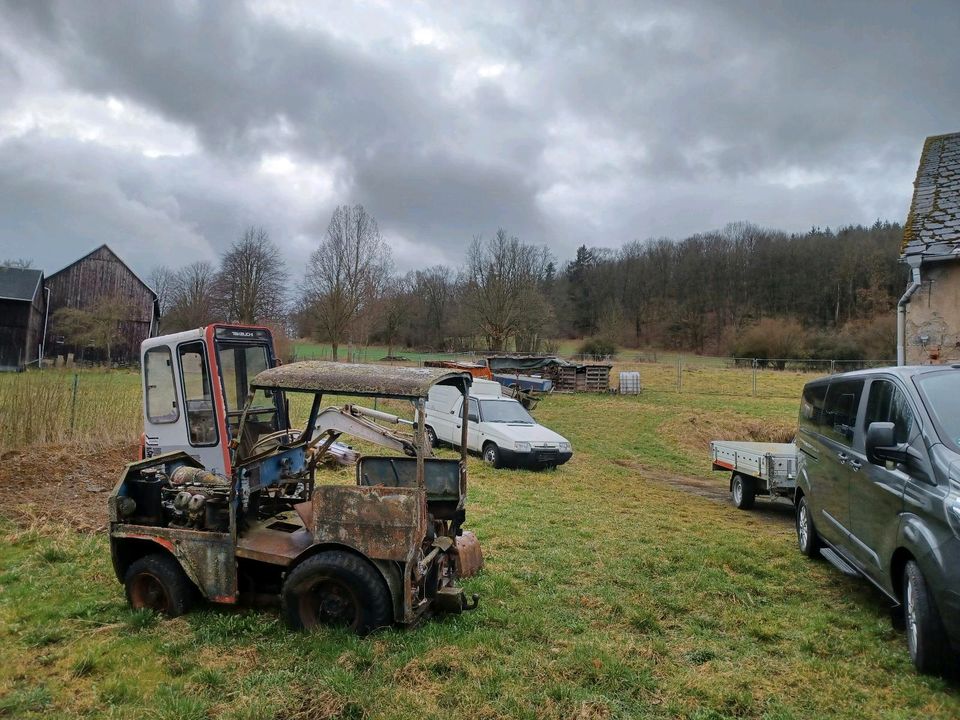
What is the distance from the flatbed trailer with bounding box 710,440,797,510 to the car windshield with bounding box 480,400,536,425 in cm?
442

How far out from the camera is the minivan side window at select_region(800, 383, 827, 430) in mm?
6605

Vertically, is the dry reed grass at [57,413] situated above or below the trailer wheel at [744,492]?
above

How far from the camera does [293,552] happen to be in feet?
15.0

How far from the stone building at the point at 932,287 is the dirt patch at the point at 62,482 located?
40.3 ft

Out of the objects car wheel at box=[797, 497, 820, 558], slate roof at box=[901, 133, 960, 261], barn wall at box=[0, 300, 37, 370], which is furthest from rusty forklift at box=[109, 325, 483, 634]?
barn wall at box=[0, 300, 37, 370]

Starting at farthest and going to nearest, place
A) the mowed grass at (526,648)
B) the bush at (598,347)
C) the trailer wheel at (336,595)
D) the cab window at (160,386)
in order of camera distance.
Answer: the bush at (598,347), the cab window at (160,386), the trailer wheel at (336,595), the mowed grass at (526,648)

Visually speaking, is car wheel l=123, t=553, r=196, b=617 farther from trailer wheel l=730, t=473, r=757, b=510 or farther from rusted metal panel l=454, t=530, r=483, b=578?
trailer wheel l=730, t=473, r=757, b=510

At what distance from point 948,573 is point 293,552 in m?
4.18

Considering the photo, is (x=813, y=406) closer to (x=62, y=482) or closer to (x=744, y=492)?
(x=744, y=492)

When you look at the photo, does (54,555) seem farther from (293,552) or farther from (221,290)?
(221,290)

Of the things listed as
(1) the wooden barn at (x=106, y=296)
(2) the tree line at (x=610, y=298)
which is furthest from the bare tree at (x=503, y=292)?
(1) the wooden barn at (x=106, y=296)

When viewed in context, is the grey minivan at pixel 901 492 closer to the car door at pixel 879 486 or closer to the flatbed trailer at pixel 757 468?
the car door at pixel 879 486

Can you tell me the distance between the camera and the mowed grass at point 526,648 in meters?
3.61

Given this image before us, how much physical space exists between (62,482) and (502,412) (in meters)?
8.29
